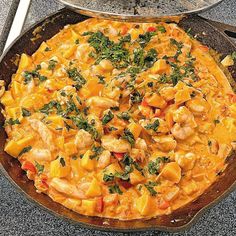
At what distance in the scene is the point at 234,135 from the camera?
238 cm

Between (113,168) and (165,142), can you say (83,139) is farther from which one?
(165,142)

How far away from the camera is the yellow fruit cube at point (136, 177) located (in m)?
2.11

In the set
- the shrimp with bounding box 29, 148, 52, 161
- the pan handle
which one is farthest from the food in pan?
the pan handle

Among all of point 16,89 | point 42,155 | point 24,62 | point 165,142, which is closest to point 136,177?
point 165,142

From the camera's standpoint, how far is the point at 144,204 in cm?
206

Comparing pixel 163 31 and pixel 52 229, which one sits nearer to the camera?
pixel 52 229

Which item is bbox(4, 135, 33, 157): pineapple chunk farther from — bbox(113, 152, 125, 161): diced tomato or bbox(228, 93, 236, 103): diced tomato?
bbox(228, 93, 236, 103): diced tomato

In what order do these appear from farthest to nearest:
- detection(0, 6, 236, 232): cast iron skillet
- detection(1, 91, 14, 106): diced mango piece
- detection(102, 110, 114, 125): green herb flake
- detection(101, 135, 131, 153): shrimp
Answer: detection(1, 91, 14, 106): diced mango piece → detection(102, 110, 114, 125): green herb flake → detection(101, 135, 131, 153): shrimp → detection(0, 6, 236, 232): cast iron skillet

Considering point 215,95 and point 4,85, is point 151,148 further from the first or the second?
point 4,85

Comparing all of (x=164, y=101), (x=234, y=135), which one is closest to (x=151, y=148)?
(x=164, y=101)

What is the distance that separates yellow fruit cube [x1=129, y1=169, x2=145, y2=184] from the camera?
2109 millimetres

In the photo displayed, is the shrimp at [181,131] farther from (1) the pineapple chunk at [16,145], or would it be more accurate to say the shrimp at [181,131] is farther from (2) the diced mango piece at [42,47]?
(2) the diced mango piece at [42,47]

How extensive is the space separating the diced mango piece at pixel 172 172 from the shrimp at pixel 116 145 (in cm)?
18

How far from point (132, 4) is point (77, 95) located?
57 cm
